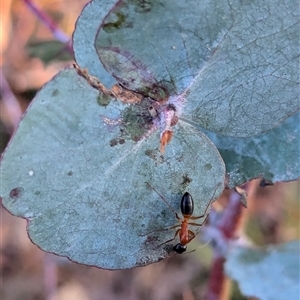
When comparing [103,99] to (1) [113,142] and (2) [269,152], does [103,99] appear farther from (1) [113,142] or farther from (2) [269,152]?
(2) [269,152]

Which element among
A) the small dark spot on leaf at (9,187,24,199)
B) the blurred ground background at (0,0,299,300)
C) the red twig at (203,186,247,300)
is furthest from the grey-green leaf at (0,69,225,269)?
the blurred ground background at (0,0,299,300)

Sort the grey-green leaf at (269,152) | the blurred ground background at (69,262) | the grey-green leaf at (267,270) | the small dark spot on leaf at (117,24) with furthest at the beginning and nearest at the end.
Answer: the blurred ground background at (69,262) → the grey-green leaf at (267,270) → the grey-green leaf at (269,152) → the small dark spot on leaf at (117,24)

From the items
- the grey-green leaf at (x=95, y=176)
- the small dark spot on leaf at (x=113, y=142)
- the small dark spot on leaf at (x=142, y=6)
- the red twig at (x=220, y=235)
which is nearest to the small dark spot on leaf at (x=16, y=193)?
the grey-green leaf at (x=95, y=176)

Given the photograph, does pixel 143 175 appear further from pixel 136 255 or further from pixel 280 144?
pixel 280 144

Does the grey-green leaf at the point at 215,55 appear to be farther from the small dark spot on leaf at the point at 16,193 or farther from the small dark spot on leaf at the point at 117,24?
the small dark spot on leaf at the point at 16,193

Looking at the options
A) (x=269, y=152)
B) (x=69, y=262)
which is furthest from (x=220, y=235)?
(x=69, y=262)

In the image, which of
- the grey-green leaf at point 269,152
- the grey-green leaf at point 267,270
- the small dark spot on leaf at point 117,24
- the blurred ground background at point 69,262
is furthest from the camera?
the blurred ground background at point 69,262

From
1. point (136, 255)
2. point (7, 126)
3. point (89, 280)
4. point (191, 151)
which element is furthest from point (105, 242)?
point (89, 280)
